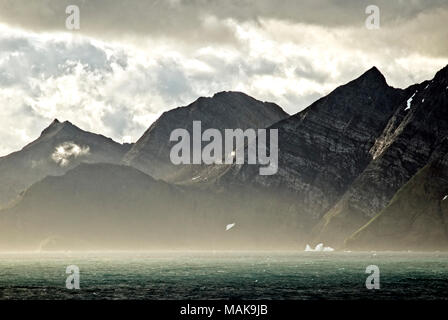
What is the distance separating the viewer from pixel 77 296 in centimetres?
10175

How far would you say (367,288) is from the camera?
112 m
